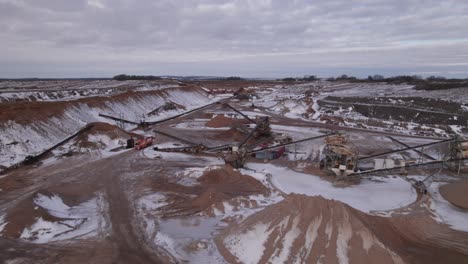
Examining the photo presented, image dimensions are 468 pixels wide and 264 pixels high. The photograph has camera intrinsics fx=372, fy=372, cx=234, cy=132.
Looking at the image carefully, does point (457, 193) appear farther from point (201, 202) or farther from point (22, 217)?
point (22, 217)

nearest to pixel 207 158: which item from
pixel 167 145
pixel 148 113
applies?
pixel 167 145

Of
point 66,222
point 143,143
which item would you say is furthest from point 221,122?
point 66,222

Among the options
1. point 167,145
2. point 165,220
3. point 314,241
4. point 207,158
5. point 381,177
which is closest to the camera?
point 314,241

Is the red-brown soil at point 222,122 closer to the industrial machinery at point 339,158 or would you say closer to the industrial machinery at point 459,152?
the industrial machinery at point 339,158

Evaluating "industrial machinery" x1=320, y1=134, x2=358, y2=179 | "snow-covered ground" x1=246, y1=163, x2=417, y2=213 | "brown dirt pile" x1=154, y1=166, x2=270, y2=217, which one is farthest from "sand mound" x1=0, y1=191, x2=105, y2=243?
"industrial machinery" x1=320, y1=134, x2=358, y2=179

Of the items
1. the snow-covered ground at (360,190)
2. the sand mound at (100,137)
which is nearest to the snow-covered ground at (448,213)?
the snow-covered ground at (360,190)

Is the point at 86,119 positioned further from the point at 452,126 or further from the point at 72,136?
the point at 452,126
